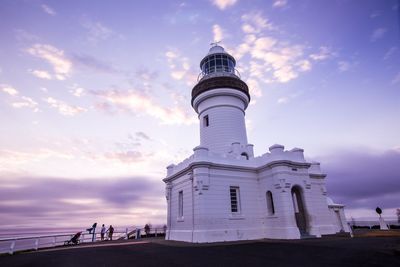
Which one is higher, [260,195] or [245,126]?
[245,126]

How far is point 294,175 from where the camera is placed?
1678 cm

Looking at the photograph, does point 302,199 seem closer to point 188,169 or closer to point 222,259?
point 188,169

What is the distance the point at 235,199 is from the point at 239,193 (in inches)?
21.2

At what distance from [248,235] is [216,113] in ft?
Answer: 35.1

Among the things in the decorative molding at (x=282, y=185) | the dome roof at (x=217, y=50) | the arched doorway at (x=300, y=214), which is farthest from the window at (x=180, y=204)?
the dome roof at (x=217, y=50)

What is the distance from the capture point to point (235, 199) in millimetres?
17062

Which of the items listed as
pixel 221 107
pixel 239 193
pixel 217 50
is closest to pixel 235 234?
pixel 239 193

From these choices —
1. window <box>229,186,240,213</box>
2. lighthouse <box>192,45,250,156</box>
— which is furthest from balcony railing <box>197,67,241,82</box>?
window <box>229,186,240,213</box>

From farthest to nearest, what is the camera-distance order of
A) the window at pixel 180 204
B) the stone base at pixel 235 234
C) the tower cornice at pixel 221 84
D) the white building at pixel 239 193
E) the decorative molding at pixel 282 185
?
the tower cornice at pixel 221 84 < the window at pixel 180 204 < the decorative molding at pixel 282 185 < the white building at pixel 239 193 < the stone base at pixel 235 234

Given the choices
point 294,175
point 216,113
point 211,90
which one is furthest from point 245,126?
point 294,175

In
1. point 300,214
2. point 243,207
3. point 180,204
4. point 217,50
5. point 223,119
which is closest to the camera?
point 243,207

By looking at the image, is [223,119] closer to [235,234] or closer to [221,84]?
[221,84]

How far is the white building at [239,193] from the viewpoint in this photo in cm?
1543

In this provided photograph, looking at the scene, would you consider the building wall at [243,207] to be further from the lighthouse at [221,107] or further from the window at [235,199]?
the lighthouse at [221,107]
